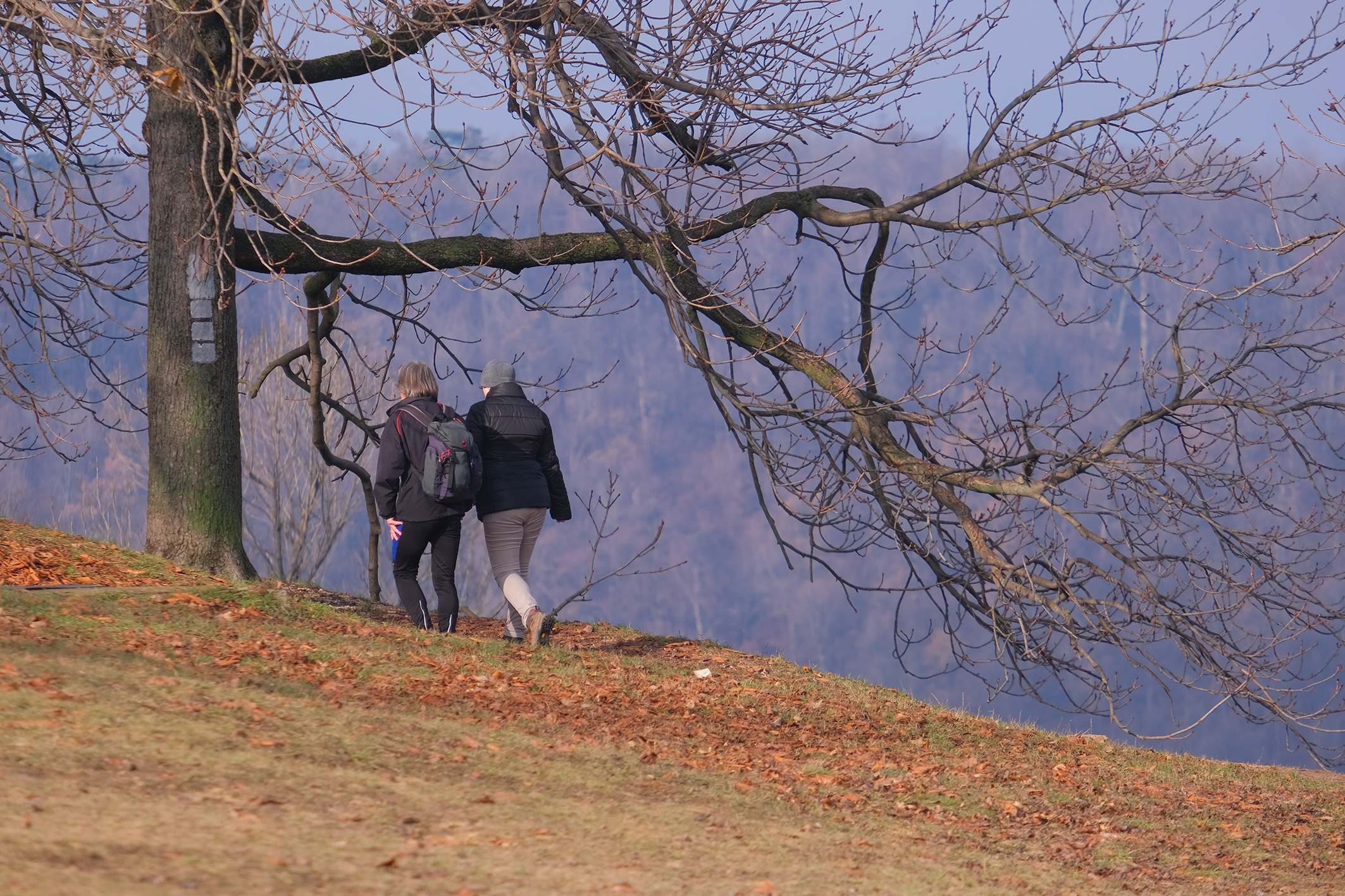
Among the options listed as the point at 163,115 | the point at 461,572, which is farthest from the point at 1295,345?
the point at 461,572

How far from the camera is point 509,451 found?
325 inches

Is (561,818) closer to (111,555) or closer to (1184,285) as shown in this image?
(111,555)

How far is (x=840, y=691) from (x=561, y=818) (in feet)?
15.3

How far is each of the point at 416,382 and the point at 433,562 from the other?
1.26 m

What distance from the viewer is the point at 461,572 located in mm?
34375

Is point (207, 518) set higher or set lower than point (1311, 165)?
lower

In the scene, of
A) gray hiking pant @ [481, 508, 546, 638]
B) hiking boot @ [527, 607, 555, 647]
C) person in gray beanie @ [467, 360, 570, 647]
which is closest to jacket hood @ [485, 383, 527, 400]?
person in gray beanie @ [467, 360, 570, 647]

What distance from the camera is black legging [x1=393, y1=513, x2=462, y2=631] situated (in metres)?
8.15

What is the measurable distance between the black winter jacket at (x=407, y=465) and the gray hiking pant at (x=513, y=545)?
29 centimetres

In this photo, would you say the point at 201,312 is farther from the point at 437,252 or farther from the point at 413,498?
the point at 413,498

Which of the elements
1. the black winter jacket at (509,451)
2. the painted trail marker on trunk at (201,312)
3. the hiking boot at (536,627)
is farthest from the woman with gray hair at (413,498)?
the painted trail marker on trunk at (201,312)

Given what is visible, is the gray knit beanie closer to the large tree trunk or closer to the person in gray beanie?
the person in gray beanie

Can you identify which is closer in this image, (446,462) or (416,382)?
(446,462)

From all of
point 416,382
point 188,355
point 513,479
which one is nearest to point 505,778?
point 513,479
